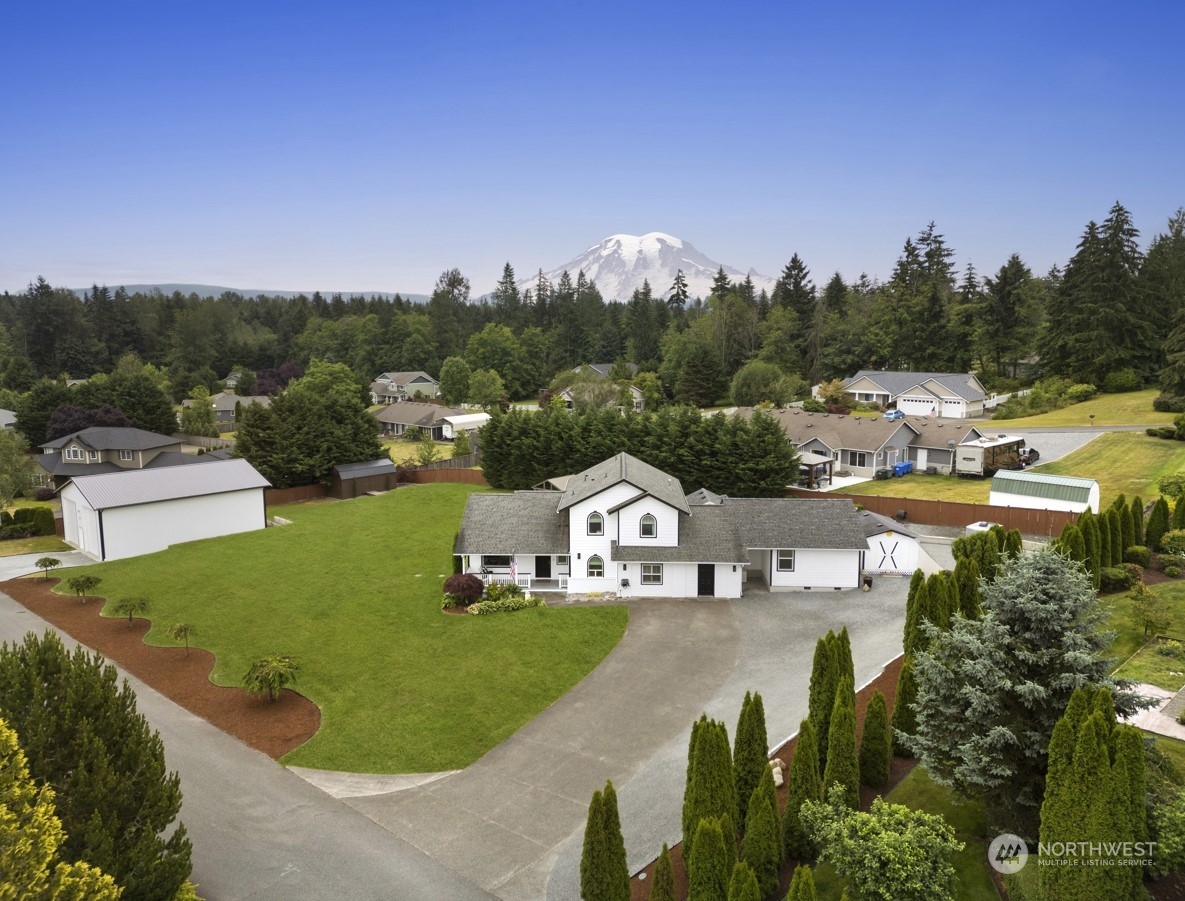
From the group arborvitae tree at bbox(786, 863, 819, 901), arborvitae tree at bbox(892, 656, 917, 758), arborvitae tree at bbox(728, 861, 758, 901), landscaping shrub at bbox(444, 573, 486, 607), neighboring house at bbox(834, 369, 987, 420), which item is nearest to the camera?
arborvitae tree at bbox(786, 863, 819, 901)

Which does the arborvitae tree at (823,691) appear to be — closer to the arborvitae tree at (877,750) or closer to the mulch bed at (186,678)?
the arborvitae tree at (877,750)

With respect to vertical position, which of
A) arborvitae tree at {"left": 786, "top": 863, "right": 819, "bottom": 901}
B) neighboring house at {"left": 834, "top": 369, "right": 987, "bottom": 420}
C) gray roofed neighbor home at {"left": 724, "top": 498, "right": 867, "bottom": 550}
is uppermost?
neighboring house at {"left": 834, "top": 369, "right": 987, "bottom": 420}

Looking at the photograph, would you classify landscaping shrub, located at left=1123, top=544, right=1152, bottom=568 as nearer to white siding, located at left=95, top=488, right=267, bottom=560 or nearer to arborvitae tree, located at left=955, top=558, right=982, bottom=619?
arborvitae tree, located at left=955, top=558, right=982, bottom=619

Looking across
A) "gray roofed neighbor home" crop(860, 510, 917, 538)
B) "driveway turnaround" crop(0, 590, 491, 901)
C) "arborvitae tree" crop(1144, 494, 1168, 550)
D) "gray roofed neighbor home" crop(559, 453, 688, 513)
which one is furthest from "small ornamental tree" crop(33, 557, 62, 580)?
"arborvitae tree" crop(1144, 494, 1168, 550)

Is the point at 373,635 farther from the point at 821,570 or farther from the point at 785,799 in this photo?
the point at 821,570

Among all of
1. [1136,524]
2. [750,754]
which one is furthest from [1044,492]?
[750,754]

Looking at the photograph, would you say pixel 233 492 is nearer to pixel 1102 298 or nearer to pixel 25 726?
pixel 25 726

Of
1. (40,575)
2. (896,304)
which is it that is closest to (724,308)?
(896,304)
